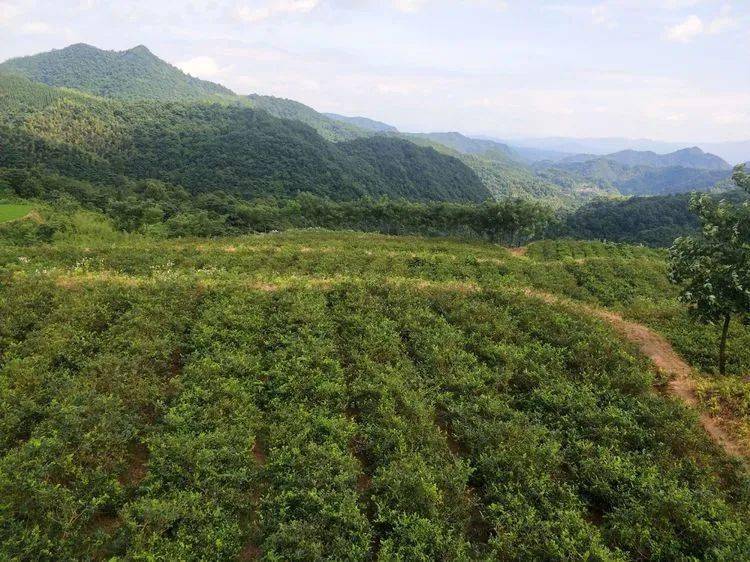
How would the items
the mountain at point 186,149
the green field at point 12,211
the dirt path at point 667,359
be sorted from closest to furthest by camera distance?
the dirt path at point 667,359, the green field at point 12,211, the mountain at point 186,149

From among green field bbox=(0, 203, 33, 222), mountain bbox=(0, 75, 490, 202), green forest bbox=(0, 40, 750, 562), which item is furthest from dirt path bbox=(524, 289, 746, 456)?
mountain bbox=(0, 75, 490, 202)

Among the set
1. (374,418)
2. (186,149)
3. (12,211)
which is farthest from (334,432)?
(186,149)

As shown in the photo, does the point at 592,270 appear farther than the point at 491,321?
Yes

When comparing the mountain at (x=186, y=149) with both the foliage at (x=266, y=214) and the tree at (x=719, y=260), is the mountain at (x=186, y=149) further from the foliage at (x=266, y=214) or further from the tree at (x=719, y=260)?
the tree at (x=719, y=260)

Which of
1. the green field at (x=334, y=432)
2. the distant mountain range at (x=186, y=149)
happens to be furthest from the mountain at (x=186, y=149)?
the green field at (x=334, y=432)

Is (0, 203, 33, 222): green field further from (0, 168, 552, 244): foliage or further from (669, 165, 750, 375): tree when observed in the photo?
(669, 165, 750, 375): tree

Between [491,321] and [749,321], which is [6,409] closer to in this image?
[491,321]

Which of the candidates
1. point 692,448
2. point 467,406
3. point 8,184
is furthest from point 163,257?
point 8,184
